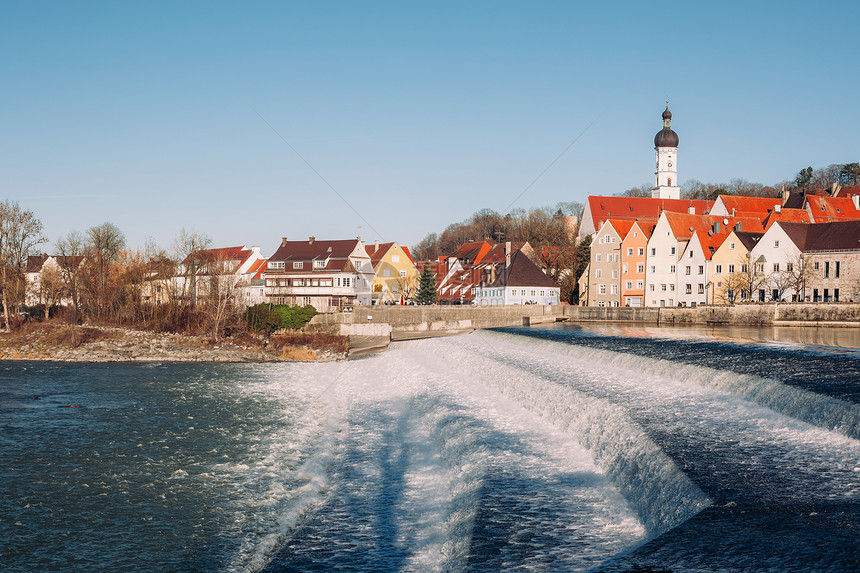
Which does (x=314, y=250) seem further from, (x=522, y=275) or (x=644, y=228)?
(x=644, y=228)

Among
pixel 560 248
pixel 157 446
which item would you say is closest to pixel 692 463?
pixel 157 446

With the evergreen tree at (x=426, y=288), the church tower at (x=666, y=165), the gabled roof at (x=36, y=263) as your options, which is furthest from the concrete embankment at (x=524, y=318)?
the gabled roof at (x=36, y=263)

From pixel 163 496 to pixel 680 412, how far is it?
1232cm

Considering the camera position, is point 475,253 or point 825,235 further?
point 475,253

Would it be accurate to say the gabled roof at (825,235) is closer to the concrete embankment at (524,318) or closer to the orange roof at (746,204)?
the concrete embankment at (524,318)

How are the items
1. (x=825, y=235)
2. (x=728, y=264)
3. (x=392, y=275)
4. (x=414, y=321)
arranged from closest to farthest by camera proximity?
(x=825, y=235)
(x=414, y=321)
(x=728, y=264)
(x=392, y=275)

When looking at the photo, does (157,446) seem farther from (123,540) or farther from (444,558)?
(444,558)

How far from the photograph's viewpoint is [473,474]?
14.7 meters

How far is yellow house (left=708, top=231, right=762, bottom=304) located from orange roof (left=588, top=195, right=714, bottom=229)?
3545cm

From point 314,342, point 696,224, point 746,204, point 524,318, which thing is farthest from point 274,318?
point 746,204

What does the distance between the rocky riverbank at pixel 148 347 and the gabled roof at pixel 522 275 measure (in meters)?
28.7

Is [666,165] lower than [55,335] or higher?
higher

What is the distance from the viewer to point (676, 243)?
70.2m

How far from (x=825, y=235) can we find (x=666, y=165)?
5611 cm
